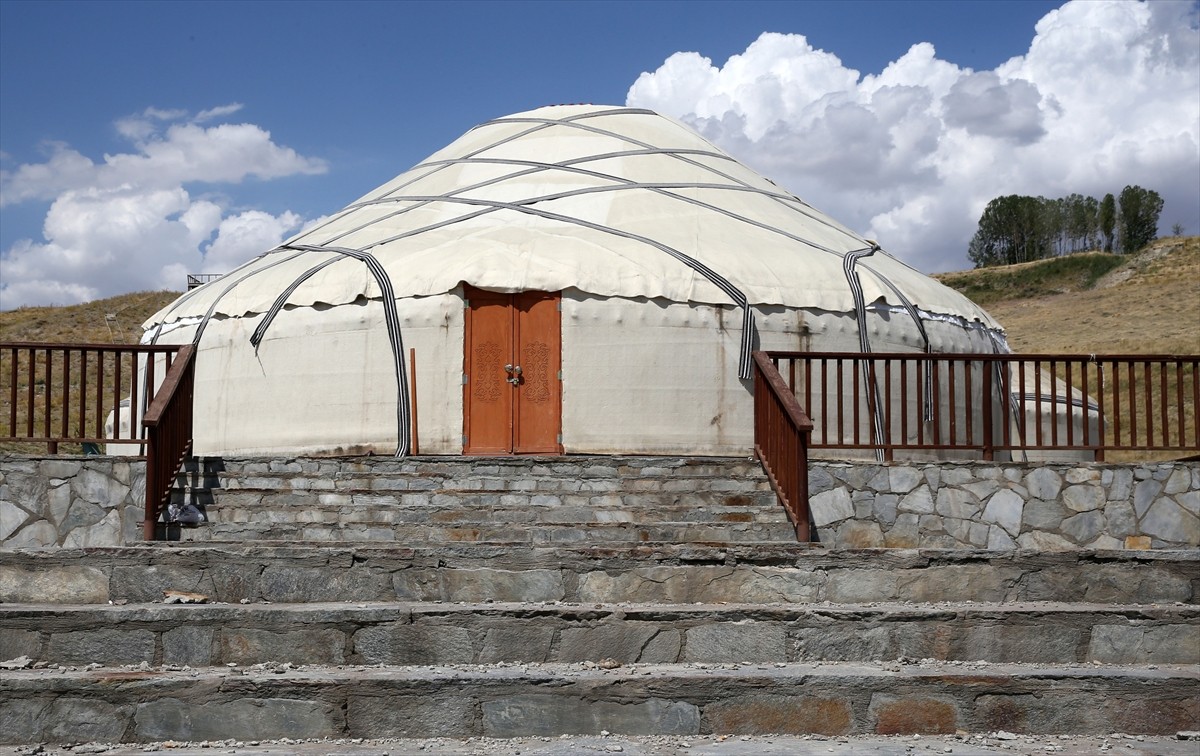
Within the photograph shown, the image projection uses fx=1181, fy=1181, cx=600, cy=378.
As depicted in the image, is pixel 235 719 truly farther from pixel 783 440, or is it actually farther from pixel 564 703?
pixel 783 440

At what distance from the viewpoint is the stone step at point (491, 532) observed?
6.14 meters

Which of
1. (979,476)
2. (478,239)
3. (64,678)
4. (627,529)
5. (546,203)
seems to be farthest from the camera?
(546,203)

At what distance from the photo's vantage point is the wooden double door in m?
9.86

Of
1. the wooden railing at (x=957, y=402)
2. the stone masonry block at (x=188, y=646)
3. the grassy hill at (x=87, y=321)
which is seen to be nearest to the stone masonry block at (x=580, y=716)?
the stone masonry block at (x=188, y=646)

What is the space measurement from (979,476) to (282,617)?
507 centimetres

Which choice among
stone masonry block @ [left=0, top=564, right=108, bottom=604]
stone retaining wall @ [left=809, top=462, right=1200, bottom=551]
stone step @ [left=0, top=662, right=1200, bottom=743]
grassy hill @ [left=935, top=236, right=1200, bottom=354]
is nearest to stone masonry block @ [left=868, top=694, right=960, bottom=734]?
stone step @ [left=0, top=662, right=1200, bottom=743]

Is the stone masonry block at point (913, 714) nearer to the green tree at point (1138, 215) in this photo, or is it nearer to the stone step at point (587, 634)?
the stone step at point (587, 634)

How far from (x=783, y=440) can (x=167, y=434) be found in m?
3.62

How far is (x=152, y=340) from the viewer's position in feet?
37.8

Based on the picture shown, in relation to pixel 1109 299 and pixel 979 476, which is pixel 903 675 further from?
pixel 1109 299

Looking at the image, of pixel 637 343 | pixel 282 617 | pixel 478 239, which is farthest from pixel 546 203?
pixel 282 617

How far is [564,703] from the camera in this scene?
3.85 metres

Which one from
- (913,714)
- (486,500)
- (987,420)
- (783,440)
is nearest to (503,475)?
(486,500)

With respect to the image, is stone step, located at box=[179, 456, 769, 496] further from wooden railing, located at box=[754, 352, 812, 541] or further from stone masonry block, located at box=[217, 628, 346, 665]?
stone masonry block, located at box=[217, 628, 346, 665]
